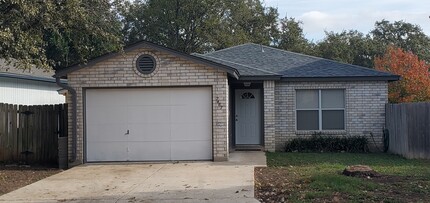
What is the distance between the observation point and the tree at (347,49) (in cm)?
4959

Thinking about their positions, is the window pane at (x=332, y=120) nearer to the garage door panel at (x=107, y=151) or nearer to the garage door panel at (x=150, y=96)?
the garage door panel at (x=150, y=96)

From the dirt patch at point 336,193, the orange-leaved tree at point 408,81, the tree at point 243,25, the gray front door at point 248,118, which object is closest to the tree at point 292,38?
the tree at point 243,25

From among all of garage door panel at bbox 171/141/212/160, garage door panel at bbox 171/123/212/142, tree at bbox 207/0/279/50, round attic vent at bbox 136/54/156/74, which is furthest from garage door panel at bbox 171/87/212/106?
tree at bbox 207/0/279/50

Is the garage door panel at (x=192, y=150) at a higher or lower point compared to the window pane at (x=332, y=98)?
lower

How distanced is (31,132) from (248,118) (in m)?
7.64

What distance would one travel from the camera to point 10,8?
12000 mm

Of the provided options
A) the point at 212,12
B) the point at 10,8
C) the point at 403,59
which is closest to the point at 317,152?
the point at 10,8

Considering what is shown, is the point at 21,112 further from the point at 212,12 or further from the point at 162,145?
the point at 212,12

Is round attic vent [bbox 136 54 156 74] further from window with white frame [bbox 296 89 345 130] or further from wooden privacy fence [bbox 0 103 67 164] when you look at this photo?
window with white frame [bbox 296 89 345 130]

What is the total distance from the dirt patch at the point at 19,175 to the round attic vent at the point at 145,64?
3.70m

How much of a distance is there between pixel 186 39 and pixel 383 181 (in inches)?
1339

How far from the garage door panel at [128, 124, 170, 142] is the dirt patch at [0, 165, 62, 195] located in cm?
238

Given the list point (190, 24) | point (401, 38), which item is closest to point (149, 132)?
point (190, 24)

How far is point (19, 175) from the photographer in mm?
13922
